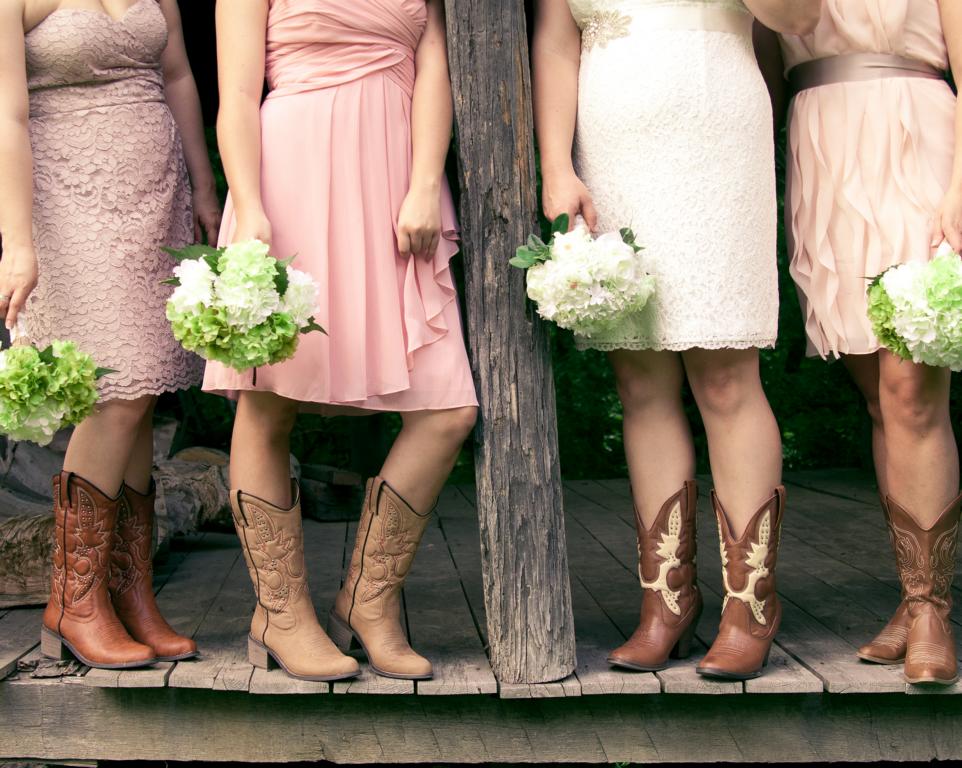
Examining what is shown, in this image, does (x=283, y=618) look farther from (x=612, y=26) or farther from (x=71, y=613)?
(x=612, y=26)

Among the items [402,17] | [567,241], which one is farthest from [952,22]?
[402,17]

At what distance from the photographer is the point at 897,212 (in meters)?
2.86

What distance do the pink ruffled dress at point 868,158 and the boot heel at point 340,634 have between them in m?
1.36

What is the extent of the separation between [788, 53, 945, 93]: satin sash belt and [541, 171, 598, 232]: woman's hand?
65cm

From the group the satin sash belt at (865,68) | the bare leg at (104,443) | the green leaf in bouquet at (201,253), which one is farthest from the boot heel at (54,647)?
the satin sash belt at (865,68)

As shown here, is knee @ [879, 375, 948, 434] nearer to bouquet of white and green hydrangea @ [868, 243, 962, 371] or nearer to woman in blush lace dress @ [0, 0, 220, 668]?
bouquet of white and green hydrangea @ [868, 243, 962, 371]

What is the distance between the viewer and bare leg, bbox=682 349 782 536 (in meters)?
2.89

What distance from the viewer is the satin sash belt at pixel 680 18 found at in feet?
9.34

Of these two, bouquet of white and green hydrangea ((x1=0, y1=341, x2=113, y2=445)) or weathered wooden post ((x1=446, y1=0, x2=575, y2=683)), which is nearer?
bouquet of white and green hydrangea ((x1=0, y1=341, x2=113, y2=445))

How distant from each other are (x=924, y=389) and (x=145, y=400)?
1.85 metres

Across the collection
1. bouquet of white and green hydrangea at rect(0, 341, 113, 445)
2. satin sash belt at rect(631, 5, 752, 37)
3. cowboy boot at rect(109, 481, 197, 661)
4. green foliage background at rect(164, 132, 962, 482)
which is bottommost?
green foliage background at rect(164, 132, 962, 482)

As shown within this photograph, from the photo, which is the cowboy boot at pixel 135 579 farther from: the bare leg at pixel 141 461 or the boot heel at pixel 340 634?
the boot heel at pixel 340 634

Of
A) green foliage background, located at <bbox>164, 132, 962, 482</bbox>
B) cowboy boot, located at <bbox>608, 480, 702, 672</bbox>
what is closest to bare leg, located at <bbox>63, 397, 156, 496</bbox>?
cowboy boot, located at <bbox>608, 480, 702, 672</bbox>

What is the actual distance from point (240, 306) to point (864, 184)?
59.2 inches
